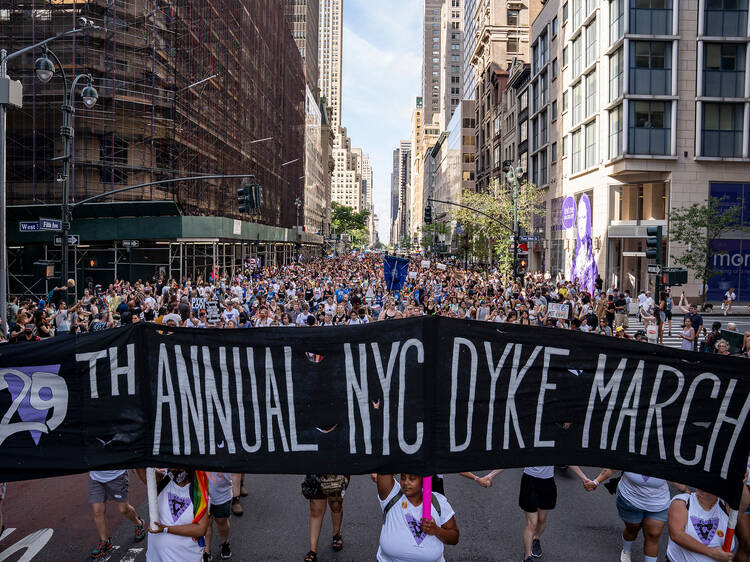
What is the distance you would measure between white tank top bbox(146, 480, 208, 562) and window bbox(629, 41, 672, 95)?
36874mm

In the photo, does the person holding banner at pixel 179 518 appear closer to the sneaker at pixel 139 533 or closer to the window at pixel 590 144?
the sneaker at pixel 139 533

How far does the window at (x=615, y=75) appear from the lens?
114 ft

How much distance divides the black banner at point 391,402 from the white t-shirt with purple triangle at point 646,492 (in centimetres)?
124

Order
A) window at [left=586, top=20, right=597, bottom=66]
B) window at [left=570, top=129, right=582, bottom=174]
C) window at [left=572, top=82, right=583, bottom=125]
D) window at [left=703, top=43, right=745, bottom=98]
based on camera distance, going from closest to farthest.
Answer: window at [left=703, top=43, right=745, bottom=98]
window at [left=586, top=20, right=597, bottom=66]
window at [left=572, top=82, right=583, bottom=125]
window at [left=570, top=129, right=582, bottom=174]

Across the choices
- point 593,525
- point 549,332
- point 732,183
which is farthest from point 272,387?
point 732,183

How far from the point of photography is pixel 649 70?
33.9m

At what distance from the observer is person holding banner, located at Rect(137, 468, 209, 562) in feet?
14.5

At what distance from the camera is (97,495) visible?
19.0 ft

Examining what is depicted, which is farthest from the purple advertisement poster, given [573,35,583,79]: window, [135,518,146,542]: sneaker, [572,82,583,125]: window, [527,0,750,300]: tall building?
[135,518,146,542]: sneaker

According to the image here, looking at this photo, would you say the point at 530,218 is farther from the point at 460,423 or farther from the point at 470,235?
the point at 460,423

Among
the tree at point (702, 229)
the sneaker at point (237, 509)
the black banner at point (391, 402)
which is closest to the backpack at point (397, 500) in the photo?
the black banner at point (391, 402)

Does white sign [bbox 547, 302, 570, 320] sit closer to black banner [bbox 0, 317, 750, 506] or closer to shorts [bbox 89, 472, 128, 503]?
black banner [bbox 0, 317, 750, 506]

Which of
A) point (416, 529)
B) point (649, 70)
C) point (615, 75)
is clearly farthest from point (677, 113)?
point (416, 529)

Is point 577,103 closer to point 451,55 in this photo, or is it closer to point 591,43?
point 591,43
